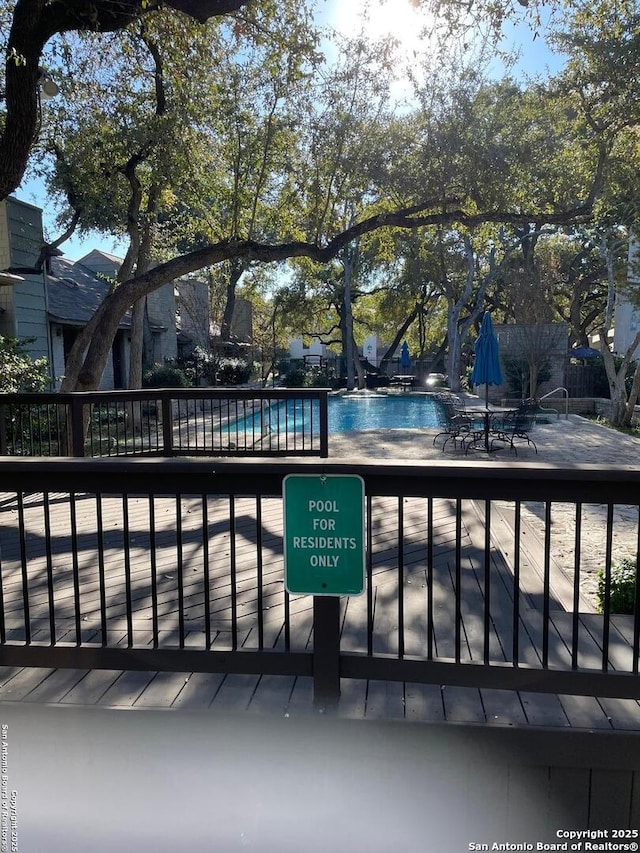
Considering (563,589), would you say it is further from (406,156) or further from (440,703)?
(406,156)

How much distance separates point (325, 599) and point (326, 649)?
196mm

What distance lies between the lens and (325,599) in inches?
84.1

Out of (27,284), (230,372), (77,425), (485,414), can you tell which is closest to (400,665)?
(77,425)

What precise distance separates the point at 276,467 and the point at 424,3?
5.82 meters

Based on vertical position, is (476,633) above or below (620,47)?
below

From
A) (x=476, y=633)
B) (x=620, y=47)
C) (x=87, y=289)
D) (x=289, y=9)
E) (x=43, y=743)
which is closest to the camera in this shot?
(x=43, y=743)

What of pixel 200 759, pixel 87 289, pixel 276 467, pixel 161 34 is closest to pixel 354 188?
pixel 161 34

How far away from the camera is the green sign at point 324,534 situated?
2.06 metres

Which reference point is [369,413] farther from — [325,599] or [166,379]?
[325,599]

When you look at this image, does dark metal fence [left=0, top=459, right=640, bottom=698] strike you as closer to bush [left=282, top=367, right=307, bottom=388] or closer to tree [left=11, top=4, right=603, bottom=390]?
tree [left=11, top=4, right=603, bottom=390]

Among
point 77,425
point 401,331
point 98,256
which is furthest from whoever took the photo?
point 401,331

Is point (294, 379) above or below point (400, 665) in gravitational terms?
above

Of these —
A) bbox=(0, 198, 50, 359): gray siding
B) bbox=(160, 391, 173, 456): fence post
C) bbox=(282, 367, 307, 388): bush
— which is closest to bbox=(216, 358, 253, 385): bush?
bbox=(282, 367, 307, 388): bush

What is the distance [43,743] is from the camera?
2184 millimetres
